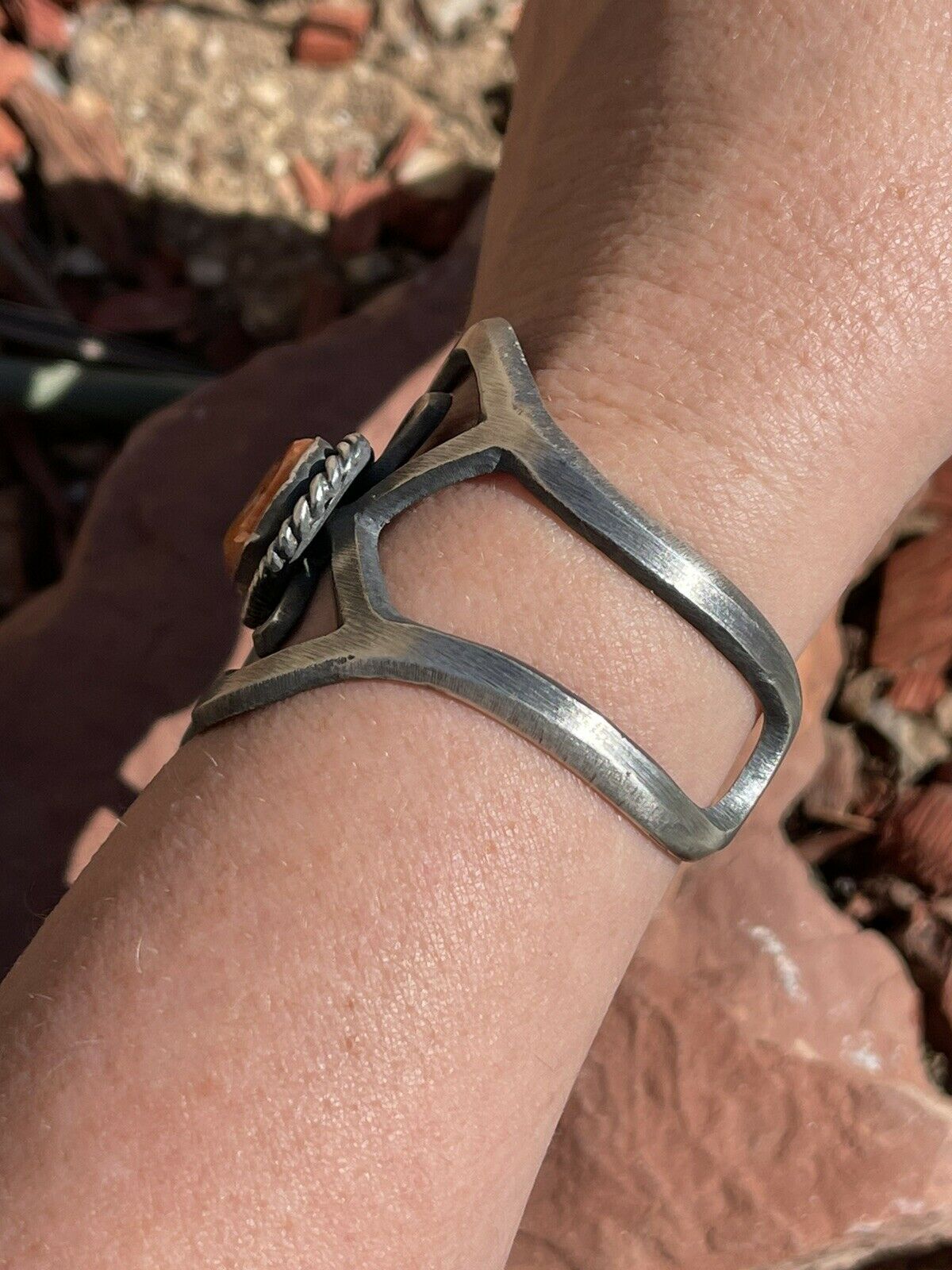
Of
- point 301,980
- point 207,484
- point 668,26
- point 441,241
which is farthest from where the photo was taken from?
point 441,241

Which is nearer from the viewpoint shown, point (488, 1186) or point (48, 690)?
point (488, 1186)

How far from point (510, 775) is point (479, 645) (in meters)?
0.09

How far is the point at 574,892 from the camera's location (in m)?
0.75

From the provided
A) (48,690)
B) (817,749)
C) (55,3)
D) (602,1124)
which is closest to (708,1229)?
(602,1124)

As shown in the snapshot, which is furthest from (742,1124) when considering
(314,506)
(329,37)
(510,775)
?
(329,37)


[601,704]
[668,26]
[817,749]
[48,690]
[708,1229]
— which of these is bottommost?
→ [48,690]

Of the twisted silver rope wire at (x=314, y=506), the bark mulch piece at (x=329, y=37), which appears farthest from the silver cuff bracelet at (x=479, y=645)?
the bark mulch piece at (x=329, y=37)

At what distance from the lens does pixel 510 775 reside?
0.73 meters

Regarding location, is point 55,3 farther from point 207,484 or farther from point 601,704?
point 601,704

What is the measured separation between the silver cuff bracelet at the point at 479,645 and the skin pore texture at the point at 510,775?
0.07ft

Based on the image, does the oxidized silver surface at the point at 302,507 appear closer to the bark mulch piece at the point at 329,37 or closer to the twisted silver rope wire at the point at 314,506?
the twisted silver rope wire at the point at 314,506

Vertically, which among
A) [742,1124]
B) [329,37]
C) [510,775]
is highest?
[329,37]

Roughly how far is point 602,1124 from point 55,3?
2.29 meters

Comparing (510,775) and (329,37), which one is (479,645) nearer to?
(510,775)
